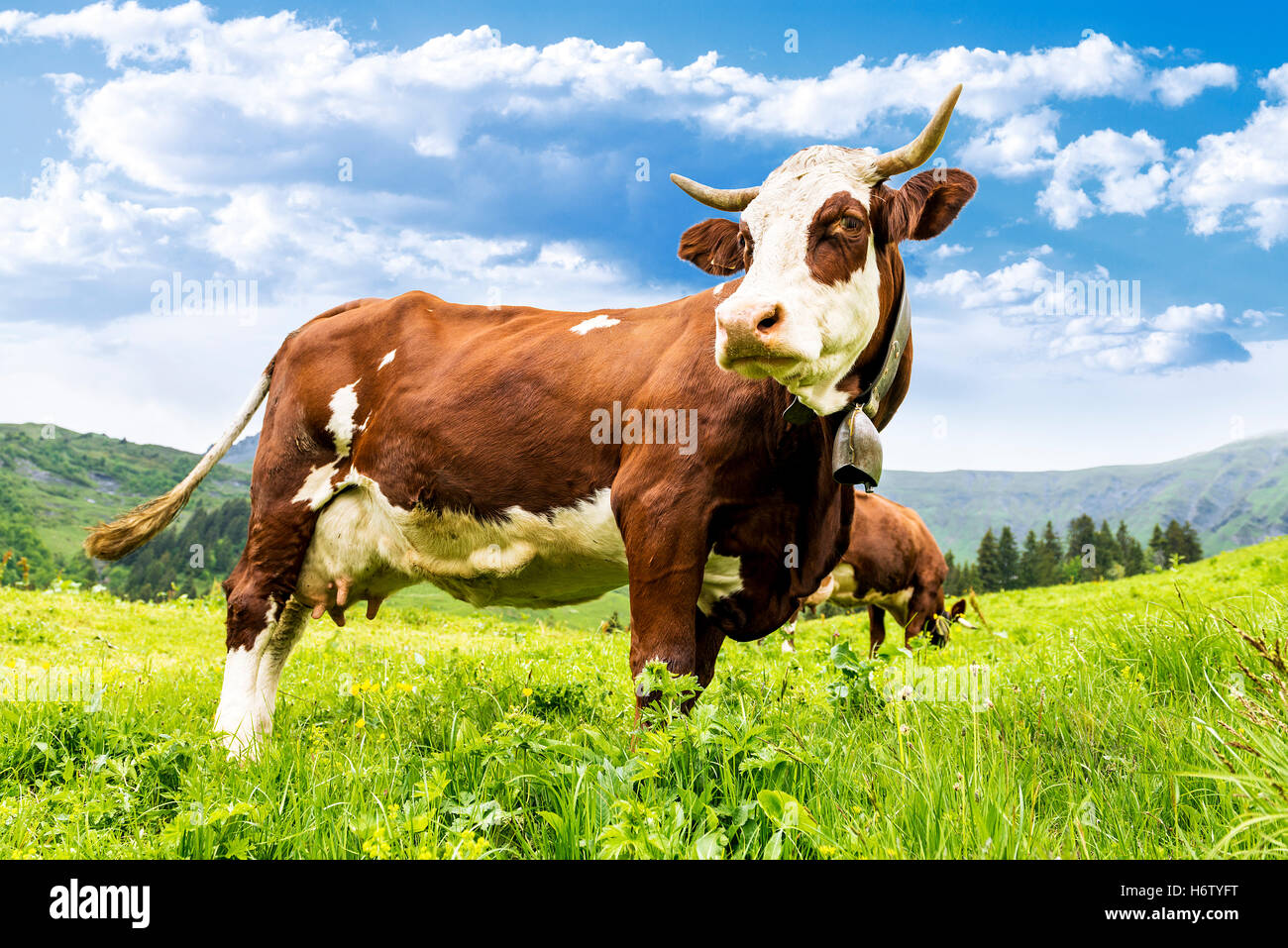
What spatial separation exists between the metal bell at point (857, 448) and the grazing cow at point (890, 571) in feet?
35.5

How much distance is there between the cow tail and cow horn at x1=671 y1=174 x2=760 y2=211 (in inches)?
154

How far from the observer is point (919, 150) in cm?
423

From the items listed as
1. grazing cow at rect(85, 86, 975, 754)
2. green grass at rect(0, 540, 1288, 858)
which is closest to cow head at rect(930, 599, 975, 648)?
green grass at rect(0, 540, 1288, 858)

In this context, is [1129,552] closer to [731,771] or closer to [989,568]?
[989,568]

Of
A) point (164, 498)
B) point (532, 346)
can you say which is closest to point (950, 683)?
point (532, 346)

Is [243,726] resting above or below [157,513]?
below

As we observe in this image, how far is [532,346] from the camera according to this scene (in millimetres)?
5371

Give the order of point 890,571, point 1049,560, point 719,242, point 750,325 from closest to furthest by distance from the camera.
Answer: point 750,325
point 719,242
point 890,571
point 1049,560

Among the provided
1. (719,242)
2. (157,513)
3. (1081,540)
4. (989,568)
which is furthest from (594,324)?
(1081,540)

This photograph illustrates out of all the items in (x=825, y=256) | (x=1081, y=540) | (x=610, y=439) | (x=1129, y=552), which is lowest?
(x=610, y=439)

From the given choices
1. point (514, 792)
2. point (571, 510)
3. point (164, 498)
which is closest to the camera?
point (514, 792)

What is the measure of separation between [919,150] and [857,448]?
1.45 m
